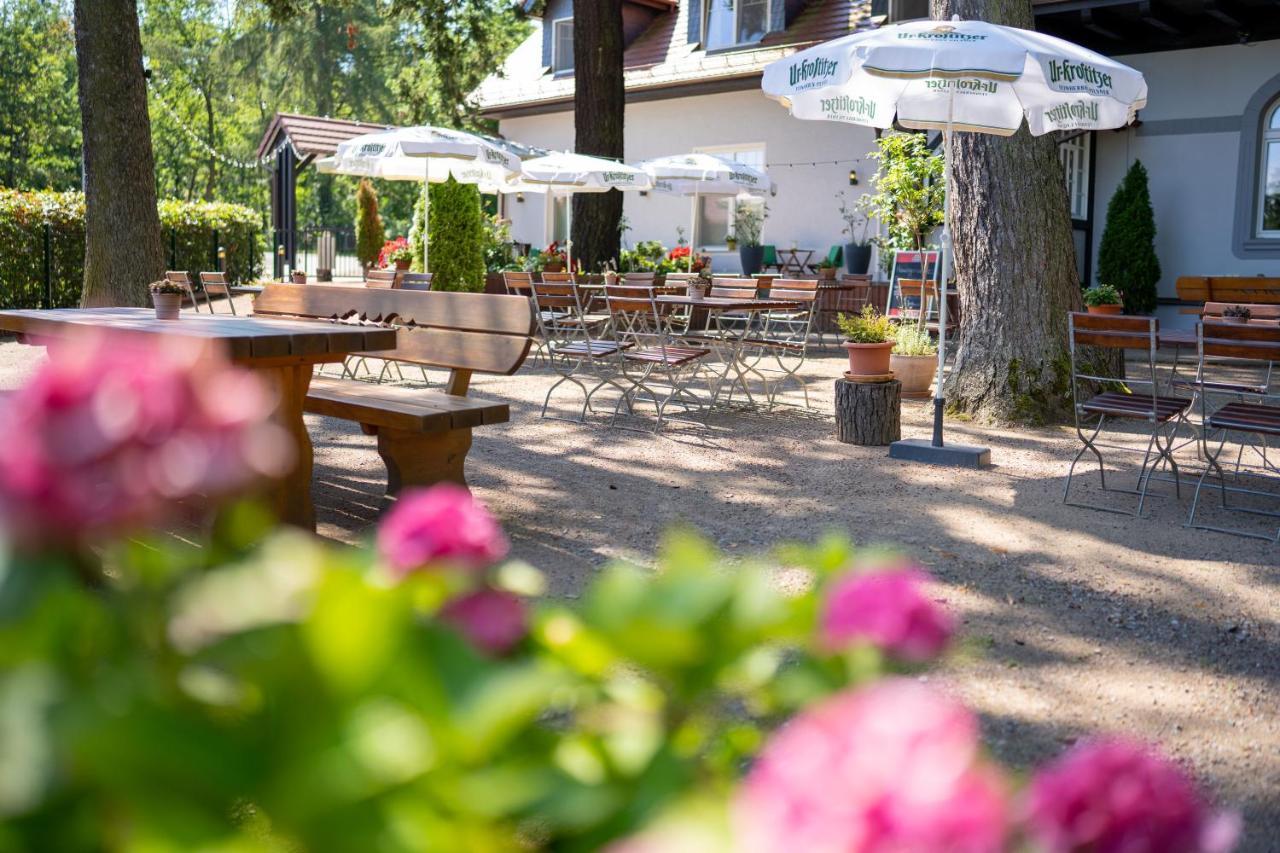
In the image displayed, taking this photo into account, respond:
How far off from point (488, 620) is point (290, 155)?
2462 cm

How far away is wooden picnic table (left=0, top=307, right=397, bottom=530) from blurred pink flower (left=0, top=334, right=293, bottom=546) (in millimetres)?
3562

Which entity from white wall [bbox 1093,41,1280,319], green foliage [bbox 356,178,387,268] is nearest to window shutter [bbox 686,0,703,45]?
green foliage [bbox 356,178,387,268]

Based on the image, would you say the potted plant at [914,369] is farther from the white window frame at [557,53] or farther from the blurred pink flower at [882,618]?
the white window frame at [557,53]

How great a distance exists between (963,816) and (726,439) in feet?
23.1

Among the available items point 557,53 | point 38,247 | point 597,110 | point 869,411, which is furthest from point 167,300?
point 557,53

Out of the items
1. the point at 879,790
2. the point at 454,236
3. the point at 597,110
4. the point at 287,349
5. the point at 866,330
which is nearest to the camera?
the point at 879,790

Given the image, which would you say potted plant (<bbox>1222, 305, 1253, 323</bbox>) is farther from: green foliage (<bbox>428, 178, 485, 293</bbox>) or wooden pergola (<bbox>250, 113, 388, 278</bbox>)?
wooden pergola (<bbox>250, 113, 388, 278</bbox>)

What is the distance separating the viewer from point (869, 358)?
297 inches

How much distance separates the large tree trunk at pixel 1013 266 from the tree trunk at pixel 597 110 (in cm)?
868

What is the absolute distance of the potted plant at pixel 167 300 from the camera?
527 cm

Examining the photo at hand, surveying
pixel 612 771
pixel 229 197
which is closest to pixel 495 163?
pixel 612 771

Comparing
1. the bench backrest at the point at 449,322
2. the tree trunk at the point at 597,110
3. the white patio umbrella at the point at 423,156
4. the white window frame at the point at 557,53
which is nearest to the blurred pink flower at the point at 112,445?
the bench backrest at the point at 449,322

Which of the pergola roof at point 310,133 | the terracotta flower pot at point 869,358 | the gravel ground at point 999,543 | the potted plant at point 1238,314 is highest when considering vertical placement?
the pergola roof at point 310,133

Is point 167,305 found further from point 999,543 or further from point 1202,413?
point 1202,413
